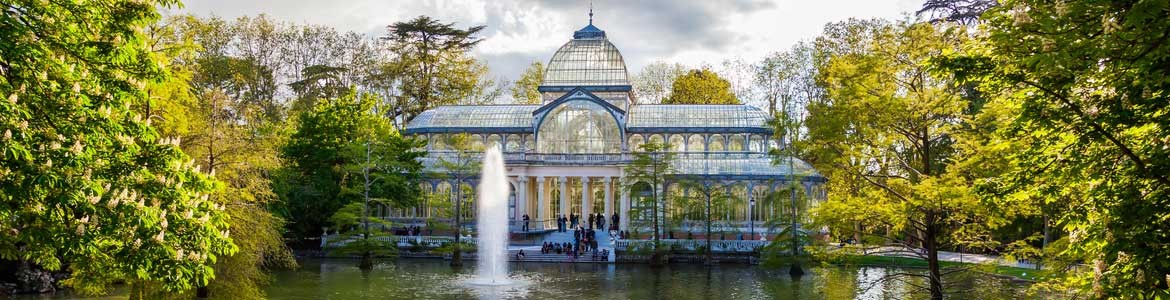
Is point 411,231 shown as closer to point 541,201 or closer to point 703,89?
point 541,201

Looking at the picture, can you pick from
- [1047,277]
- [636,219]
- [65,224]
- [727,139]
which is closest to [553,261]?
[636,219]

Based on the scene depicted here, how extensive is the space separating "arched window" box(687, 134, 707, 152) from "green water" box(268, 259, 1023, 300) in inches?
575

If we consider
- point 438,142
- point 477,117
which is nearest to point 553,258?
point 438,142

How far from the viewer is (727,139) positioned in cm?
4838

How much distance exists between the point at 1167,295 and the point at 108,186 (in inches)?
397

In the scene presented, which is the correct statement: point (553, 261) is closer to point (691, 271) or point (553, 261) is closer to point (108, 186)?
point (691, 271)

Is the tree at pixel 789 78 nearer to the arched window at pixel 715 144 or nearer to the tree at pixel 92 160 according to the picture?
the arched window at pixel 715 144

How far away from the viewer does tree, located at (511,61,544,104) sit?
6550 centimetres

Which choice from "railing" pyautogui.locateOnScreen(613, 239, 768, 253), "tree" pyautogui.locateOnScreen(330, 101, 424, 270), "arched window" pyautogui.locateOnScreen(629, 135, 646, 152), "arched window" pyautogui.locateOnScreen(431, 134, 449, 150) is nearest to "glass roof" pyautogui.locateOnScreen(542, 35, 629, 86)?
"arched window" pyautogui.locateOnScreen(629, 135, 646, 152)

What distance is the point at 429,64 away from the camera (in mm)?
59656

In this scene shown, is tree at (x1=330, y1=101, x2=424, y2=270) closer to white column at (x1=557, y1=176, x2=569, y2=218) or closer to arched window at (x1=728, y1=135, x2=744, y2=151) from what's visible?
white column at (x1=557, y1=176, x2=569, y2=218)

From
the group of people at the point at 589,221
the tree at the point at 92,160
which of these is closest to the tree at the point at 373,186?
the group of people at the point at 589,221

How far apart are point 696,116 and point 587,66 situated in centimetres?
695

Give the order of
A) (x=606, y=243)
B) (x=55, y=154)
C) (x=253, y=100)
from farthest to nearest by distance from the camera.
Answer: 1. (x=253, y=100)
2. (x=606, y=243)
3. (x=55, y=154)
